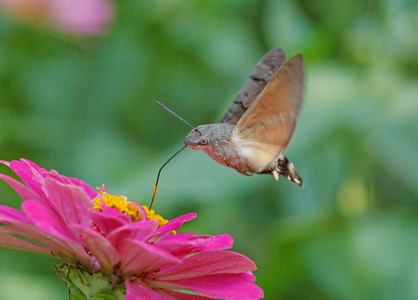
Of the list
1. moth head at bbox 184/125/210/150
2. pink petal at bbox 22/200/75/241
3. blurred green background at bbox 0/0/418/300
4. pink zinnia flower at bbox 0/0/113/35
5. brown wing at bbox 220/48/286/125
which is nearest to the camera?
pink petal at bbox 22/200/75/241

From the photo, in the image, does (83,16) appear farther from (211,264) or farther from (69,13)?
(211,264)

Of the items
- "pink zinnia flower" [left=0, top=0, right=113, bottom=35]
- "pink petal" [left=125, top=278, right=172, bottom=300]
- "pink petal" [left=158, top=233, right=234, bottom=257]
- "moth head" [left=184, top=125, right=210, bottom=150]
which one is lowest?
"pink petal" [left=125, top=278, right=172, bottom=300]

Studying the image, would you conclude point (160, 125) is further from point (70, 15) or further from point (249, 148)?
point (249, 148)

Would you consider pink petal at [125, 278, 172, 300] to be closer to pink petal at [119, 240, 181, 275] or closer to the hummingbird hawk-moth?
pink petal at [119, 240, 181, 275]

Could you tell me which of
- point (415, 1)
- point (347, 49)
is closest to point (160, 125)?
point (347, 49)

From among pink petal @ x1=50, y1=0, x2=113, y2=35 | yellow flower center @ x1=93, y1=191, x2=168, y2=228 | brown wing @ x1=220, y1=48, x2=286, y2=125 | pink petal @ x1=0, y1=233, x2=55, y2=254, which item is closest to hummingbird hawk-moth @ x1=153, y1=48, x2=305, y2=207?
brown wing @ x1=220, y1=48, x2=286, y2=125

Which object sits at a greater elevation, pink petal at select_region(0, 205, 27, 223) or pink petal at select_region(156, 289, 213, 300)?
pink petal at select_region(0, 205, 27, 223)

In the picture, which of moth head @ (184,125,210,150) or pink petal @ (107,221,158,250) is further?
moth head @ (184,125,210,150)

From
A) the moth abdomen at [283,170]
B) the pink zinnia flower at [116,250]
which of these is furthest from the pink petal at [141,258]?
the moth abdomen at [283,170]

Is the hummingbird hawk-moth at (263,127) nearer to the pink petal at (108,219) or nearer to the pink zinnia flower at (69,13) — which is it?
the pink petal at (108,219)
